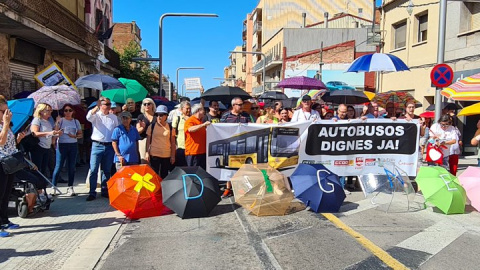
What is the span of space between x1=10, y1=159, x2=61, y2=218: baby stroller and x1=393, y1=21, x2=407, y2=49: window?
18.7 meters

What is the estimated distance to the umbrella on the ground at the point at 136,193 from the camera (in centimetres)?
615

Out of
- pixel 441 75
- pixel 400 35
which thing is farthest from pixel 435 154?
pixel 400 35

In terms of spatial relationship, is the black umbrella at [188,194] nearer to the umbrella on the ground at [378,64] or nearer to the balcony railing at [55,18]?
the umbrella on the ground at [378,64]

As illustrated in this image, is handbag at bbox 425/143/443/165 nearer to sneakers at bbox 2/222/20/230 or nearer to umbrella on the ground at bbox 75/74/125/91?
umbrella on the ground at bbox 75/74/125/91

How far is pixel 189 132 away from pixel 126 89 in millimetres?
4084

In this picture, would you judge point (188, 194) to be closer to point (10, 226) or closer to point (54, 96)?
point (10, 226)

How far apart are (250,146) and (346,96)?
5.12m

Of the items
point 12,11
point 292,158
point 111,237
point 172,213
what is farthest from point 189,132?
point 12,11

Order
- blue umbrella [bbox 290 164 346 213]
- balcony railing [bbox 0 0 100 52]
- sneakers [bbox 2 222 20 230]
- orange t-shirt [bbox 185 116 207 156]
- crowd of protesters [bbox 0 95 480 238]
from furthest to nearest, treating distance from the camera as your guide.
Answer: balcony railing [bbox 0 0 100 52]
orange t-shirt [bbox 185 116 207 156]
crowd of protesters [bbox 0 95 480 238]
blue umbrella [bbox 290 164 346 213]
sneakers [bbox 2 222 20 230]

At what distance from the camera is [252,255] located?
477 centimetres

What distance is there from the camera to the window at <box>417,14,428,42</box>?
18.9 metres

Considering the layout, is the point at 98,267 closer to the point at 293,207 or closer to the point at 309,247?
the point at 309,247

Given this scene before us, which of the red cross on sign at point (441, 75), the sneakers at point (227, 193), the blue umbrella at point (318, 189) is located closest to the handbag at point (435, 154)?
the red cross on sign at point (441, 75)

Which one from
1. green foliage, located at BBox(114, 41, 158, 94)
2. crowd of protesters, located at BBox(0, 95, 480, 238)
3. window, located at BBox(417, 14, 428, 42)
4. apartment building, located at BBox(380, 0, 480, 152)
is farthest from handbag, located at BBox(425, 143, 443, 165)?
green foliage, located at BBox(114, 41, 158, 94)
